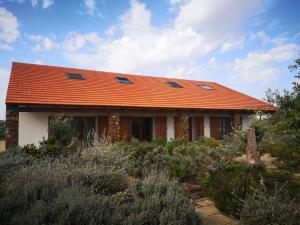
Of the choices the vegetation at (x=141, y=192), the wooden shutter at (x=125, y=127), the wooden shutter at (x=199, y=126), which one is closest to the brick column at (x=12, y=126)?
the vegetation at (x=141, y=192)

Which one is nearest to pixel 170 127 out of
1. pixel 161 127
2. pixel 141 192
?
pixel 161 127

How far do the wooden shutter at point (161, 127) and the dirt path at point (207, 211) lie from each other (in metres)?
8.83

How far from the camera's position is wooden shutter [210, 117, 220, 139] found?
1708 centimetres

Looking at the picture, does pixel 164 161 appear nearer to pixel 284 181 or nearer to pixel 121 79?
pixel 284 181

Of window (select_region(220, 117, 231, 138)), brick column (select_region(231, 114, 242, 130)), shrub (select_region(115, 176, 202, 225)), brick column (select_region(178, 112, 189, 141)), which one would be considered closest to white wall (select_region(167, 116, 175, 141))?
brick column (select_region(178, 112, 189, 141))

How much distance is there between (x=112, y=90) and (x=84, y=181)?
10.3m

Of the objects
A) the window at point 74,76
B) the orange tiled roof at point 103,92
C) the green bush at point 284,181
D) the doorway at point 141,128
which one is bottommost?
the green bush at point 284,181

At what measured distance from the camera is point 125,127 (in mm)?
14273

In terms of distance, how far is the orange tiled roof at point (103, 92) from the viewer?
39.0 feet

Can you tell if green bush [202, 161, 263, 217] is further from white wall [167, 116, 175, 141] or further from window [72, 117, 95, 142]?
white wall [167, 116, 175, 141]

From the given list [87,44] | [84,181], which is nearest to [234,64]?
[87,44]

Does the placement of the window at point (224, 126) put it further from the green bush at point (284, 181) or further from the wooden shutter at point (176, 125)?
the green bush at point (284, 181)

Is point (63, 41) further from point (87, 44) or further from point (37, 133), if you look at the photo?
point (37, 133)

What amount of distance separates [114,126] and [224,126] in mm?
9261
